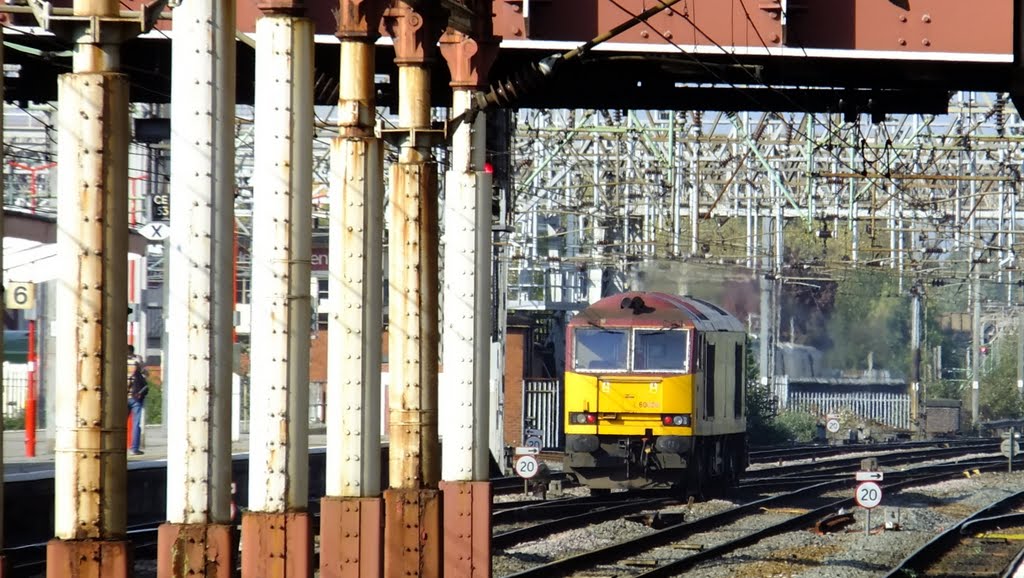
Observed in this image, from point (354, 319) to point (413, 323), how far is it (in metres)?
1.64

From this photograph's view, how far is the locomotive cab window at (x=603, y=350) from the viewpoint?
87.4ft

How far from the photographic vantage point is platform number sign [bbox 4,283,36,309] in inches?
1003

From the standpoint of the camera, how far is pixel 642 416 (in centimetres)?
2628

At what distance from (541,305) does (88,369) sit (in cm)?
3123

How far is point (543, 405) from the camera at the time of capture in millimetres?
36531

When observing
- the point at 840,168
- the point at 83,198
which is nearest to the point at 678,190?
the point at 840,168

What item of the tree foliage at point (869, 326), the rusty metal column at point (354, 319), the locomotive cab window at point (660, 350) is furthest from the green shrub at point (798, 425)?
the rusty metal column at point (354, 319)

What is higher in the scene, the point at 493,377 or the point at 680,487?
the point at 493,377

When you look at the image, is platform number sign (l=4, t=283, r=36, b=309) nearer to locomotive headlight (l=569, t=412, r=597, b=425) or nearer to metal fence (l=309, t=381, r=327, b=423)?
locomotive headlight (l=569, t=412, r=597, b=425)

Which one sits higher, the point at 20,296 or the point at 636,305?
the point at 20,296

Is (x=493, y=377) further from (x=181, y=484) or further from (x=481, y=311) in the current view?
(x=181, y=484)

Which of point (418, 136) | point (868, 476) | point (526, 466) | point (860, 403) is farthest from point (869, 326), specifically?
point (418, 136)

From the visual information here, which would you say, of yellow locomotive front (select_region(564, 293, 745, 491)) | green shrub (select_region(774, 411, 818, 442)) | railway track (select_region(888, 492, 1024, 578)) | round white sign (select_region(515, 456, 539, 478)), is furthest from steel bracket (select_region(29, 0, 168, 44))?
green shrub (select_region(774, 411, 818, 442))

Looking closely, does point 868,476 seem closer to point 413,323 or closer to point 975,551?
point 975,551
